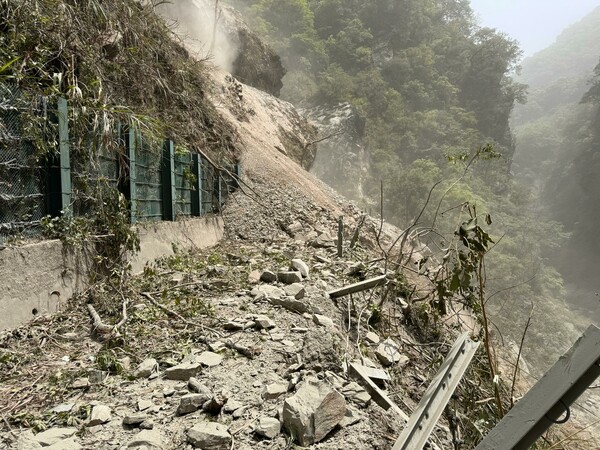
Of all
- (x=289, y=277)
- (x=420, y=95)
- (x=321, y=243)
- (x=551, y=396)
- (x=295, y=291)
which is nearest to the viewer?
(x=551, y=396)

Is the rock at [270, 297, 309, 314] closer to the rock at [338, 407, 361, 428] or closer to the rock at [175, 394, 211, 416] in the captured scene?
the rock at [338, 407, 361, 428]

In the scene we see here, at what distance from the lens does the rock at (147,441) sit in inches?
72.5

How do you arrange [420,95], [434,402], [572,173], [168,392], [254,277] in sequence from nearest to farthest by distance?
[434,402]
[168,392]
[254,277]
[420,95]
[572,173]

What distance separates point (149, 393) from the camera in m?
2.31

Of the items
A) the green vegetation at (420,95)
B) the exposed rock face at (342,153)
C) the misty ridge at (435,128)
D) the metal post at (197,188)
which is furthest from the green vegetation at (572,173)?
the metal post at (197,188)

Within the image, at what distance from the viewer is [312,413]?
201cm

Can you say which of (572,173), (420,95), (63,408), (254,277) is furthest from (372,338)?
(572,173)

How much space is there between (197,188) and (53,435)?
518 cm

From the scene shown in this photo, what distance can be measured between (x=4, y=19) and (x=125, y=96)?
2.10 metres

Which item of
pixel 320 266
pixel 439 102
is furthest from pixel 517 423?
pixel 439 102

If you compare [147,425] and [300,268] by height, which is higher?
[300,268]

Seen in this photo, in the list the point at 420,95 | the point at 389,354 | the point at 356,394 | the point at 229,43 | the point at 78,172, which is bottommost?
the point at 389,354

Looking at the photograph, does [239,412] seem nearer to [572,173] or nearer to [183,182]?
[183,182]

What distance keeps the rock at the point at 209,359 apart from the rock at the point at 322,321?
947 mm
